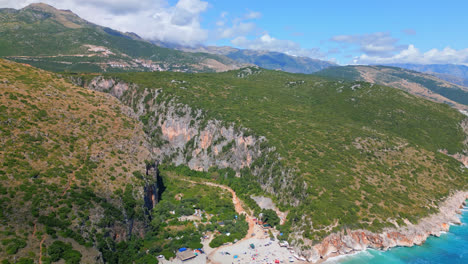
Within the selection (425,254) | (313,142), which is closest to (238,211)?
(313,142)

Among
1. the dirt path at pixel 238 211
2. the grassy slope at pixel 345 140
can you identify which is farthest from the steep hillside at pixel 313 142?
the dirt path at pixel 238 211

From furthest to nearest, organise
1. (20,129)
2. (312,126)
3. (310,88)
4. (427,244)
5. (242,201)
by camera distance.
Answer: (310,88)
(312,126)
(242,201)
(427,244)
(20,129)

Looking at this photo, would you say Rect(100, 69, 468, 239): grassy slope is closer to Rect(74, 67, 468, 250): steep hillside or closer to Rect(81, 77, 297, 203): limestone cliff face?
Rect(74, 67, 468, 250): steep hillside

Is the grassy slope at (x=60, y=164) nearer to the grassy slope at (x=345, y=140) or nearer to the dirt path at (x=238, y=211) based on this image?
the dirt path at (x=238, y=211)

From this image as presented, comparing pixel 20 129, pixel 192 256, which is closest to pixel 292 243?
pixel 192 256

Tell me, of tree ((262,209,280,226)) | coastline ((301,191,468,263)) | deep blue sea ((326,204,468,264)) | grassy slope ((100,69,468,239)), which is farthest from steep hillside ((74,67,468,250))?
deep blue sea ((326,204,468,264))

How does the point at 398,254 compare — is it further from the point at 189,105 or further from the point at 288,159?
the point at 189,105
